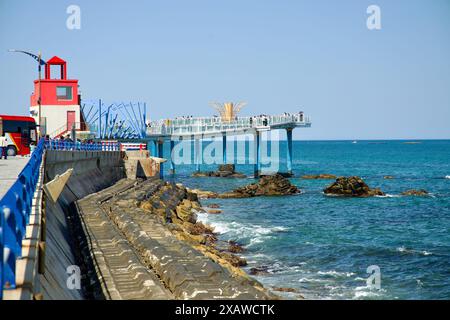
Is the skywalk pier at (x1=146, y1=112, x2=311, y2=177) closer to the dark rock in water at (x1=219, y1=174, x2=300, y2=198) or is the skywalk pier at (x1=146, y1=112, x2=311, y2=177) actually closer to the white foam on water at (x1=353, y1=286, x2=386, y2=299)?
the dark rock in water at (x1=219, y1=174, x2=300, y2=198)

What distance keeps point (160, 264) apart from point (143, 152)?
30.2 metres

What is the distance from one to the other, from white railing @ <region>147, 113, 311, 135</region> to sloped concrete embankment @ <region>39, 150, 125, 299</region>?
19935mm

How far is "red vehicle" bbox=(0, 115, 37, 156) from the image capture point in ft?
115

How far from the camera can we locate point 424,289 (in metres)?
19.5

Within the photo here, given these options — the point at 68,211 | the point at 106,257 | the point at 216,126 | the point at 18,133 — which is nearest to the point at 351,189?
the point at 216,126

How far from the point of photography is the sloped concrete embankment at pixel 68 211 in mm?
10539

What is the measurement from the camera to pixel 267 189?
50344 millimetres

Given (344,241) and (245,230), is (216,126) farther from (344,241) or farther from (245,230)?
(344,241)

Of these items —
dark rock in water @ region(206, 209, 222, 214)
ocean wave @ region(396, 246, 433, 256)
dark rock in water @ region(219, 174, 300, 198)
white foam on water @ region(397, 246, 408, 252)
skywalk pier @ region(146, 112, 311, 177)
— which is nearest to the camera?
ocean wave @ region(396, 246, 433, 256)

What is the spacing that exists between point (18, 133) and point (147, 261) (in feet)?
77.8

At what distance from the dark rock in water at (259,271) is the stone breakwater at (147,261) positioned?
75 cm

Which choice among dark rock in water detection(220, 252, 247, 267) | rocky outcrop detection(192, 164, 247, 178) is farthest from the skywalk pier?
dark rock in water detection(220, 252, 247, 267)

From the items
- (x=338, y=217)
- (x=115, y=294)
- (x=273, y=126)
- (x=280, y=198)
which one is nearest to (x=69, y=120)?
(x=280, y=198)

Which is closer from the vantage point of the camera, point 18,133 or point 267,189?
point 18,133
